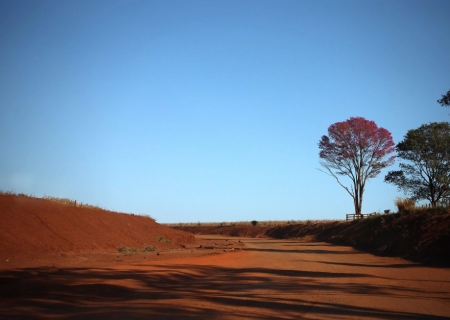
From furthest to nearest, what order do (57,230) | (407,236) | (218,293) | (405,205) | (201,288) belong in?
(405,205) < (407,236) < (57,230) < (201,288) < (218,293)

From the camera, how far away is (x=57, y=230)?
2312 cm

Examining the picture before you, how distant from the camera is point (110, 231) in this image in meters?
29.2

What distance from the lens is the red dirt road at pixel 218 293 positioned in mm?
8906

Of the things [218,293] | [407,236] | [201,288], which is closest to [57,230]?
[201,288]

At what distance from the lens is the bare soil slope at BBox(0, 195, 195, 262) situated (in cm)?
1938

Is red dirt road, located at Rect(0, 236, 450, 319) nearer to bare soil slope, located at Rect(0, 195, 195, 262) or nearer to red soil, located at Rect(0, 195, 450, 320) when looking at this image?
red soil, located at Rect(0, 195, 450, 320)

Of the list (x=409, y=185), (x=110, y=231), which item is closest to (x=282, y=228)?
(x=409, y=185)

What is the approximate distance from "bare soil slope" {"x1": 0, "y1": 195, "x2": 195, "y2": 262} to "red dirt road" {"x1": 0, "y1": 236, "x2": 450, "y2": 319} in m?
3.72

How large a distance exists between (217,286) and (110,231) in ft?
59.9

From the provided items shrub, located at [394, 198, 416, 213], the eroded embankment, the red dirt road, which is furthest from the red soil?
shrub, located at [394, 198, 416, 213]

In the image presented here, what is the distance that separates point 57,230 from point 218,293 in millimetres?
14831

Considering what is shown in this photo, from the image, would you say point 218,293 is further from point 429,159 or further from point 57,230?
point 429,159

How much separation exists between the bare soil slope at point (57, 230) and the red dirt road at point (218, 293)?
372 cm

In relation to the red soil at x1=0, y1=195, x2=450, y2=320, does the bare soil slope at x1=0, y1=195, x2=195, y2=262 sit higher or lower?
higher
